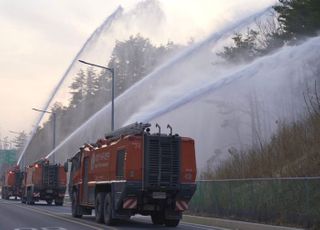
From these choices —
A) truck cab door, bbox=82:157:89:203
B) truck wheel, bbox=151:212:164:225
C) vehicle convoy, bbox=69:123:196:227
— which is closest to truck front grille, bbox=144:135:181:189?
vehicle convoy, bbox=69:123:196:227

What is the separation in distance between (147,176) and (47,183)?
21411mm

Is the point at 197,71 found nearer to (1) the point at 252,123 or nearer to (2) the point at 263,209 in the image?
(1) the point at 252,123

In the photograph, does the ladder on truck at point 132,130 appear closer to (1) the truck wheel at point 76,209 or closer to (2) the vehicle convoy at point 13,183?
(1) the truck wheel at point 76,209

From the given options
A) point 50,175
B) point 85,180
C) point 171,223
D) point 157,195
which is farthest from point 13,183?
point 157,195

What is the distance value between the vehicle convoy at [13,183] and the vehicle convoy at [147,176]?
29323 millimetres

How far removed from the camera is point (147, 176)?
18.8 m

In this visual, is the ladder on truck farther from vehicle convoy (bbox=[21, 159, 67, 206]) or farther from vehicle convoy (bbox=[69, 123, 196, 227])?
vehicle convoy (bbox=[21, 159, 67, 206])

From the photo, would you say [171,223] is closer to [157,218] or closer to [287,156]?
[157,218]

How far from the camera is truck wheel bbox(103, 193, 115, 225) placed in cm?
1955

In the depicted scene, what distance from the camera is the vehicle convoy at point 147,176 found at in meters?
18.8

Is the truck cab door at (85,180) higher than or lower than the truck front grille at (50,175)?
lower

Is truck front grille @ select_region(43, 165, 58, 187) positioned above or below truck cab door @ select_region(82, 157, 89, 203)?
above

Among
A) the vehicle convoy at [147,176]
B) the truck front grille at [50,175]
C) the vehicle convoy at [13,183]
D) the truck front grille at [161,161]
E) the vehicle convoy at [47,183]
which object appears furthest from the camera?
the vehicle convoy at [13,183]

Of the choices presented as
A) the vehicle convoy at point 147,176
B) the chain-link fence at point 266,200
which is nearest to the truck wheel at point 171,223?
the vehicle convoy at point 147,176
